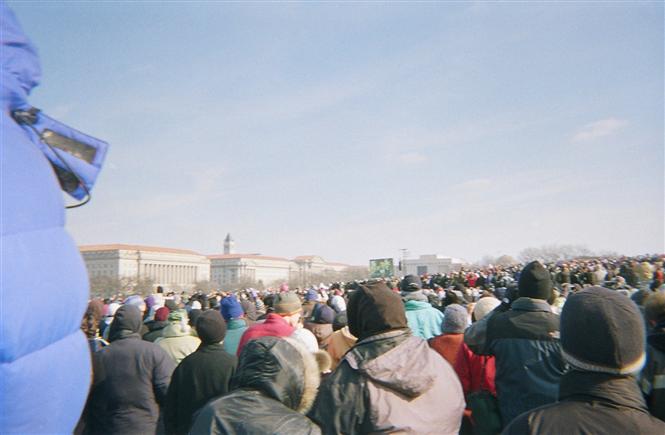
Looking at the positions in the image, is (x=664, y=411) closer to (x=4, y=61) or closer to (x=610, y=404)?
(x=610, y=404)

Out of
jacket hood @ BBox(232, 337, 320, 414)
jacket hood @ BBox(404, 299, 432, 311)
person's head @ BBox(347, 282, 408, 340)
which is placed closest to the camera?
jacket hood @ BBox(232, 337, 320, 414)

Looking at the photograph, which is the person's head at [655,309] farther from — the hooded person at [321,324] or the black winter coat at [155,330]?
the black winter coat at [155,330]

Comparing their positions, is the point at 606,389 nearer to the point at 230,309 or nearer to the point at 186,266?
the point at 230,309

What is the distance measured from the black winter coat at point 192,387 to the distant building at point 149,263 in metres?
120

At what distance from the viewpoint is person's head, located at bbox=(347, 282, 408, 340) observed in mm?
3088

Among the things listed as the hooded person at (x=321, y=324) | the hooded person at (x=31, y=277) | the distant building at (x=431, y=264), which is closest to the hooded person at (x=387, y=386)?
the hooded person at (x=31, y=277)

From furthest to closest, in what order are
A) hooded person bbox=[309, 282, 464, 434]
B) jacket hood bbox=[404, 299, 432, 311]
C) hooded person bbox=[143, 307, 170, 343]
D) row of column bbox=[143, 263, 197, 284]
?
row of column bbox=[143, 263, 197, 284] → hooded person bbox=[143, 307, 170, 343] → jacket hood bbox=[404, 299, 432, 311] → hooded person bbox=[309, 282, 464, 434]

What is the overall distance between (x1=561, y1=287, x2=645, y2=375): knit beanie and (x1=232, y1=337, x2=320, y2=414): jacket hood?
1245 millimetres

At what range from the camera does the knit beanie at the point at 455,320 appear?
5348mm

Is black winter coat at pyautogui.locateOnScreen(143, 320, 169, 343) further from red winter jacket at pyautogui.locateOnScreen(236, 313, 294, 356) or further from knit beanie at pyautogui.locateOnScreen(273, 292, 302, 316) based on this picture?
red winter jacket at pyautogui.locateOnScreen(236, 313, 294, 356)

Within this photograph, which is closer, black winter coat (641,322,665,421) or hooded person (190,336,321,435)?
hooded person (190,336,321,435)

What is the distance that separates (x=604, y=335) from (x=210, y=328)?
12.0 ft

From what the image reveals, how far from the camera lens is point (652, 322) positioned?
14.2 ft

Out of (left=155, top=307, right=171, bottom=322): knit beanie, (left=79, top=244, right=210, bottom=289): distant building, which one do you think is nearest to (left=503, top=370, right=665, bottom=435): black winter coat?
(left=155, top=307, right=171, bottom=322): knit beanie
